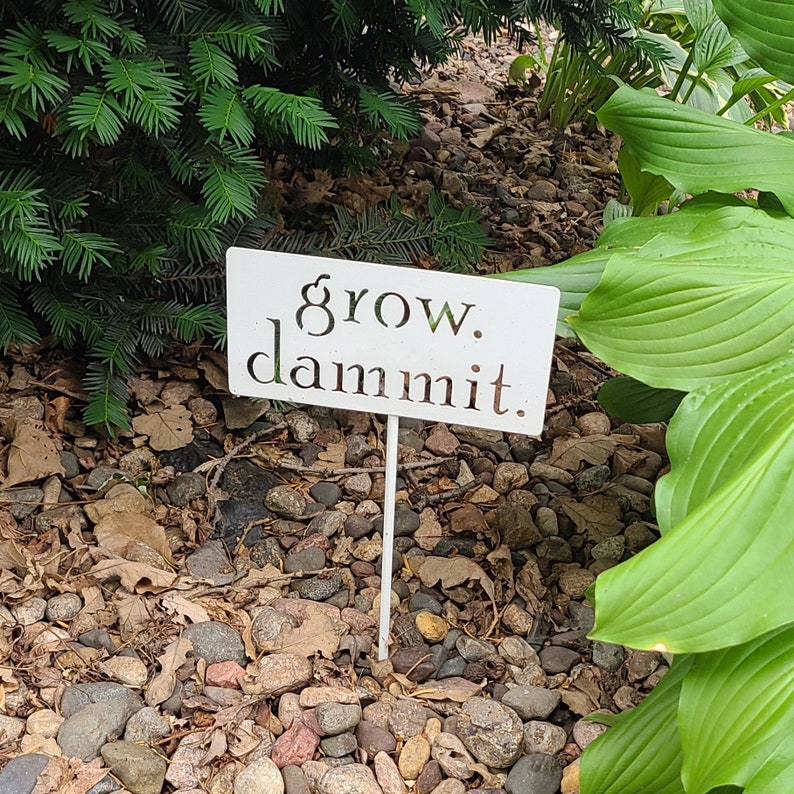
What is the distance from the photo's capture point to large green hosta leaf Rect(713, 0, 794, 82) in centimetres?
120

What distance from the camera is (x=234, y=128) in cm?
115

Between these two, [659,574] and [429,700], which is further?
[429,700]

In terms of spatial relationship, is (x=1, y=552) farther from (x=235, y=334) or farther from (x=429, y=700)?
(x=429, y=700)

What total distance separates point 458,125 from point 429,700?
1668mm

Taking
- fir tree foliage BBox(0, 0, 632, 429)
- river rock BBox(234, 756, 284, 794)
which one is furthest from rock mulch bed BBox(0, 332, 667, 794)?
fir tree foliage BBox(0, 0, 632, 429)

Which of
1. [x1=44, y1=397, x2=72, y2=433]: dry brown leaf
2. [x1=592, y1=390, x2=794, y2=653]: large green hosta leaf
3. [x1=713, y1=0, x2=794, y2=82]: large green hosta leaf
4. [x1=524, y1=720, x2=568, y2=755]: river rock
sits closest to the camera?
[x1=592, y1=390, x2=794, y2=653]: large green hosta leaf

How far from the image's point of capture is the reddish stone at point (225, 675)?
1150 millimetres

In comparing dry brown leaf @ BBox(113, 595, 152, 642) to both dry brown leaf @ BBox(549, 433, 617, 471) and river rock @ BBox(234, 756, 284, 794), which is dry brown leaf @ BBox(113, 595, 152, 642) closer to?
river rock @ BBox(234, 756, 284, 794)

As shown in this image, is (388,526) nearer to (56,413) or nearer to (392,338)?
(392,338)

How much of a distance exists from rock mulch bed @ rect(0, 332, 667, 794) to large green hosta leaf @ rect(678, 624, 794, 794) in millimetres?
293

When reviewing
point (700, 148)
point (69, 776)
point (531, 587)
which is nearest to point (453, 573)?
point (531, 587)

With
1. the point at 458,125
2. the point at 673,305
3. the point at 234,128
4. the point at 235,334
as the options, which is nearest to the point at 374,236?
the point at 234,128

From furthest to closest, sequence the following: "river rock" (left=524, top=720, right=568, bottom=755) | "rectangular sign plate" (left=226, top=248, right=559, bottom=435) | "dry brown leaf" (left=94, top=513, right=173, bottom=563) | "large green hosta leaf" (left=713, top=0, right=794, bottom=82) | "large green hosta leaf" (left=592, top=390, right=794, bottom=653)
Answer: "dry brown leaf" (left=94, top=513, right=173, bottom=563) → "large green hosta leaf" (left=713, top=0, right=794, bottom=82) → "river rock" (left=524, top=720, right=568, bottom=755) → "rectangular sign plate" (left=226, top=248, right=559, bottom=435) → "large green hosta leaf" (left=592, top=390, right=794, bottom=653)

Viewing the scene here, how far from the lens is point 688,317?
0.95 metres
